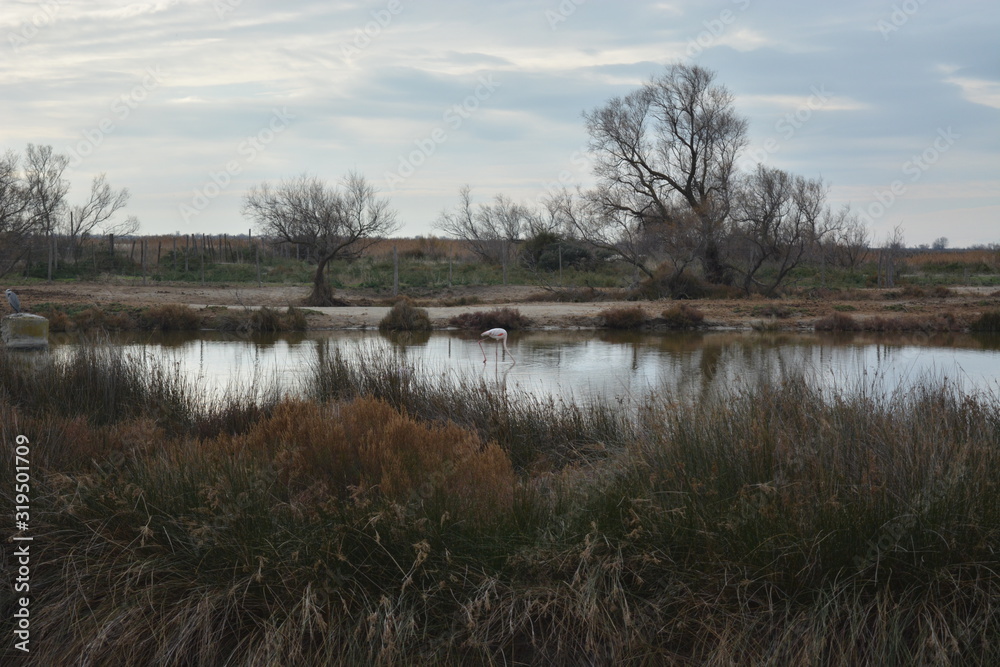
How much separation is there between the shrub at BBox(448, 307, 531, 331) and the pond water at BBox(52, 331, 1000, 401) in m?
0.99

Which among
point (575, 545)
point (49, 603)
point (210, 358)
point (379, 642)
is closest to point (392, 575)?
point (379, 642)

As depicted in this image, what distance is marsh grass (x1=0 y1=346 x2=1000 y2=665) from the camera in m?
4.05

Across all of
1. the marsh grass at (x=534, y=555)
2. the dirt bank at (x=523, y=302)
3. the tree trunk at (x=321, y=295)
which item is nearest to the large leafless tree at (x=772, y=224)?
the dirt bank at (x=523, y=302)

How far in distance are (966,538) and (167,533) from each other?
414cm

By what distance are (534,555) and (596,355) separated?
15.5m

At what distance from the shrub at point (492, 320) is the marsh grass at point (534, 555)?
2120 centimetres

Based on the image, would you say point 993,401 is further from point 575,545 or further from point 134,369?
point 134,369

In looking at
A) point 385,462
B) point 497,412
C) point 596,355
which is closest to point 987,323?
point 596,355

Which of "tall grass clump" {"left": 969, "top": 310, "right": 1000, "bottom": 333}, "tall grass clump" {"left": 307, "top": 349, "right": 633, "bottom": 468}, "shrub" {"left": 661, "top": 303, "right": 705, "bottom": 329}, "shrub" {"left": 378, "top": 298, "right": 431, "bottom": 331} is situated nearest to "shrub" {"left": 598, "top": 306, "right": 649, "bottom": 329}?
"shrub" {"left": 661, "top": 303, "right": 705, "bottom": 329}

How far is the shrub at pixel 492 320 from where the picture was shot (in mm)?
26672

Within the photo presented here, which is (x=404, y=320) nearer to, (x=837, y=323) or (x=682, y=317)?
(x=682, y=317)

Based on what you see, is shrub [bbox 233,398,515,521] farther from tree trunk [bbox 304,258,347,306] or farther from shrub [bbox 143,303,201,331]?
tree trunk [bbox 304,258,347,306]

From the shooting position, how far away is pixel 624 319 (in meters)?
27.5

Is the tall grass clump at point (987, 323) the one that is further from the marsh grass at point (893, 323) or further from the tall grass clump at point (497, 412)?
the tall grass clump at point (497, 412)
